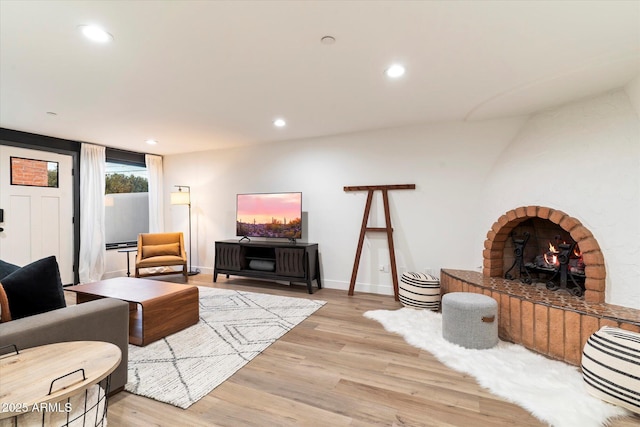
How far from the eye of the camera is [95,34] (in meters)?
1.93

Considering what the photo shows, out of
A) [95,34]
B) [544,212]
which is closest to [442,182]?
[544,212]

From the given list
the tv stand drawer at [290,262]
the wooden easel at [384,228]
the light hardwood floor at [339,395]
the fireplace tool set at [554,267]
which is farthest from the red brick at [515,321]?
the tv stand drawer at [290,262]

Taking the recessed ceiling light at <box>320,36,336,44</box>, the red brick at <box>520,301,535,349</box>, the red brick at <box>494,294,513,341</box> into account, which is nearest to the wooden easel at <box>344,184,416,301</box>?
the red brick at <box>494,294,513,341</box>

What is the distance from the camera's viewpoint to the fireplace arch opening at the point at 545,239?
2.54 metres

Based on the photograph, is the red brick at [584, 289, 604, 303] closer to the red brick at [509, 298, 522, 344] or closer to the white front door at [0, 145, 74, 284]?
the red brick at [509, 298, 522, 344]

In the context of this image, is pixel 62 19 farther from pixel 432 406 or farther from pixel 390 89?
pixel 432 406

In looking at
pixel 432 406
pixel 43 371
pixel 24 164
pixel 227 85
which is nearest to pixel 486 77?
pixel 227 85

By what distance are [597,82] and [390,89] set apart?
1726mm

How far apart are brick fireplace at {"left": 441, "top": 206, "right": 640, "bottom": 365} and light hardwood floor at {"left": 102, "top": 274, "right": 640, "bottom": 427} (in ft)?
2.15

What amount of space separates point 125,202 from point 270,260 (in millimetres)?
3282

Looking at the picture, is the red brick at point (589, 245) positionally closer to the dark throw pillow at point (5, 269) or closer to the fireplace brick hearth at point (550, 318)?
the fireplace brick hearth at point (550, 318)

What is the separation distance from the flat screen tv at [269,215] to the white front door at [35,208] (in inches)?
104

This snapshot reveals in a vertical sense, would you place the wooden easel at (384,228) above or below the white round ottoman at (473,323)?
above

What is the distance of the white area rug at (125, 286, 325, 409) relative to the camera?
6.62 ft
